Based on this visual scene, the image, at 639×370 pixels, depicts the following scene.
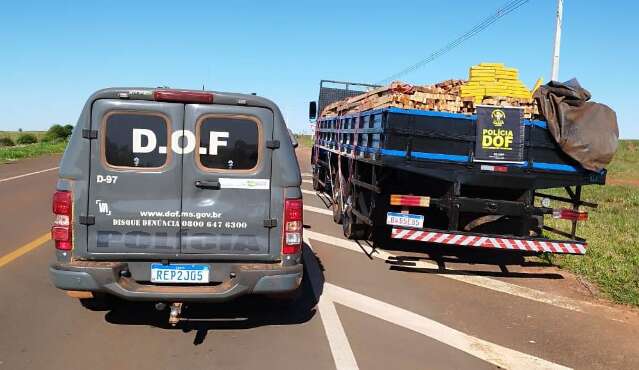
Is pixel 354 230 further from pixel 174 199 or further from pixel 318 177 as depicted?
pixel 318 177

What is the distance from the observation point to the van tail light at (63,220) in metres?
4.21

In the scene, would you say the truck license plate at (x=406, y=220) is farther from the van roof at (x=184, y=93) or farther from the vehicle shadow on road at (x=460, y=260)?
the van roof at (x=184, y=93)

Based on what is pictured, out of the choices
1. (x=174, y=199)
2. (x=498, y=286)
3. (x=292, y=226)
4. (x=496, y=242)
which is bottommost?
(x=498, y=286)

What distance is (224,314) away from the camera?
203 inches

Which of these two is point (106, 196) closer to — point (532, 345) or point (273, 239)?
point (273, 239)

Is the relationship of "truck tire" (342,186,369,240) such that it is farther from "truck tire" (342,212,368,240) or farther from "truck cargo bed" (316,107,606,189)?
"truck cargo bed" (316,107,606,189)

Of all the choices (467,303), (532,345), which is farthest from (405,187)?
(532,345)

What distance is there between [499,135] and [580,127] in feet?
3.35

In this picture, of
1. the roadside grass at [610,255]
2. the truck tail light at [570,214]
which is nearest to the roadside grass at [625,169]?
the roadside grass at [610,255]

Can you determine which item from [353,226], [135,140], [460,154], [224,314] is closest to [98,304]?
[224,314]

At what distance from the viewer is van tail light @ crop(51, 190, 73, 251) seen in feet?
13.8

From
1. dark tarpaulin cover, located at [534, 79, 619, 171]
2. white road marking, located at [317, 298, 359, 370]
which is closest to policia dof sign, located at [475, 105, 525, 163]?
dark tarpaulin cover, located at [534, 79, 619, 171]

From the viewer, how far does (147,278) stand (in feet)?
14.3

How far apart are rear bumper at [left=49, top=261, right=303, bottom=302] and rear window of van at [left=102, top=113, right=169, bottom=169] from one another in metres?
0.84
